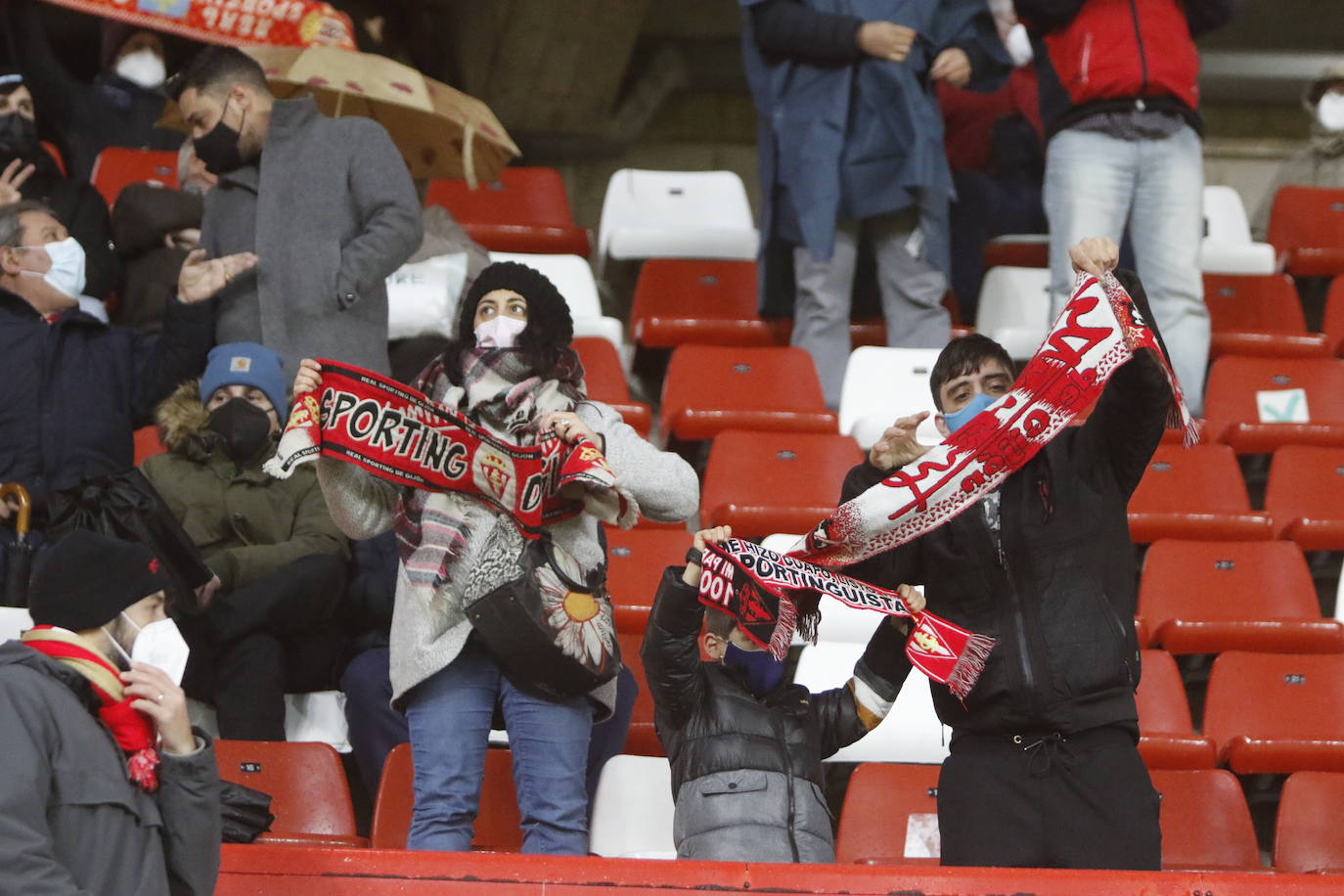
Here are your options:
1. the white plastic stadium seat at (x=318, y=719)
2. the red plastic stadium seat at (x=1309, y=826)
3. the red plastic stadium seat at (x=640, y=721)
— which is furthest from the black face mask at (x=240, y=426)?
the red plastic stadium seat at (x=1309, y=826)

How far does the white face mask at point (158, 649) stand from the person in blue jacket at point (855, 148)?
9.95 feet

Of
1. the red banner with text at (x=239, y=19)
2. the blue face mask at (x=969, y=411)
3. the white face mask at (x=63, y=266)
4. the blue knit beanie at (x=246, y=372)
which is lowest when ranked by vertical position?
the blue face mask at (x=969, y=411)

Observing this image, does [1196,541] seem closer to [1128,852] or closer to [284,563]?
[1128,852]

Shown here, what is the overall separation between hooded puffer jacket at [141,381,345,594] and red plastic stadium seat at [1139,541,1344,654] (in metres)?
1.95

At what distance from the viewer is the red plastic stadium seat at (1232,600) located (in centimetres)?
423

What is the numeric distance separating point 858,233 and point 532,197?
1.41m

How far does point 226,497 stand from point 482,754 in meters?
1.18

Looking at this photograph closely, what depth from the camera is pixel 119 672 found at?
88.9 inches

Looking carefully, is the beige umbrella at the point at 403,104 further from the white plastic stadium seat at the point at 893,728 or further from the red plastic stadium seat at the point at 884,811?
the red plastic stadium seat at the point at 884,811

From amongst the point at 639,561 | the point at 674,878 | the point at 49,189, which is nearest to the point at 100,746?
the point at 674,878

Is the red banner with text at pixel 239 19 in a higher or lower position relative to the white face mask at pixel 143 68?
higher

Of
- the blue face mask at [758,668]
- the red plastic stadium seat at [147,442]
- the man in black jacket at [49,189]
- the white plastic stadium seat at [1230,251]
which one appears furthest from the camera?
the white plastic stadium seat at [1230,251]

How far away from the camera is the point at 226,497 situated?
3.97 meters

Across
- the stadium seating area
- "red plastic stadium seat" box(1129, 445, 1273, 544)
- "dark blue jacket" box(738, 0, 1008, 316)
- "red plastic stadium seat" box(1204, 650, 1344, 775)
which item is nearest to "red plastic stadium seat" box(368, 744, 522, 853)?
the stadium seating area
